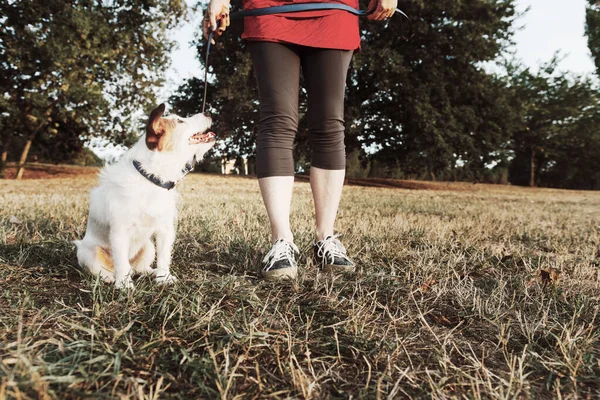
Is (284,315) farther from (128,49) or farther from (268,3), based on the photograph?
(128,49)

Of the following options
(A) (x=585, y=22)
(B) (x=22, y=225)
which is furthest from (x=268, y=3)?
(A) (x=585, y=22)

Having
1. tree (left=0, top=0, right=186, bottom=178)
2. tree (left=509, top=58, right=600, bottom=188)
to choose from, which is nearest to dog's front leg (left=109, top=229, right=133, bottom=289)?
tree (left=0, top=0, right=186, bottom=178)

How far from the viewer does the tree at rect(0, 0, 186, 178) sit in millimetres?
11680

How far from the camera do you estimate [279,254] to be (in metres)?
2.35

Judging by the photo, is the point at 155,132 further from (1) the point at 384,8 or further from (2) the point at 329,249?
(1) the point at 384,8

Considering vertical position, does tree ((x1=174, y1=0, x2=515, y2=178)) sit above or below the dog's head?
above

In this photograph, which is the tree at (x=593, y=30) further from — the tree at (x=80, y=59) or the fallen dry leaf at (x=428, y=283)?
the fallen dry leaf at (x=428, y=283)

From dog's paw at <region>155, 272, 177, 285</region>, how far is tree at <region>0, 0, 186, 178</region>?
11280mm

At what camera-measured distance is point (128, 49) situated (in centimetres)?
1336

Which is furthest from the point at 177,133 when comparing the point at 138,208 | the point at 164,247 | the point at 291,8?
the point at 291,8

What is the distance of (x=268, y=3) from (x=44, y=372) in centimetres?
214

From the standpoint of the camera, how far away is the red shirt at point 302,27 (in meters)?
2.43

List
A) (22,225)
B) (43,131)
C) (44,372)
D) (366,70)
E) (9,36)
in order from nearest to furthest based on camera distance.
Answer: (44,372)
(22,225)
(9,36)
(43,131)
(366,70)

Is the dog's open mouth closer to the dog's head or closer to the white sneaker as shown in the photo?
the dog's head
